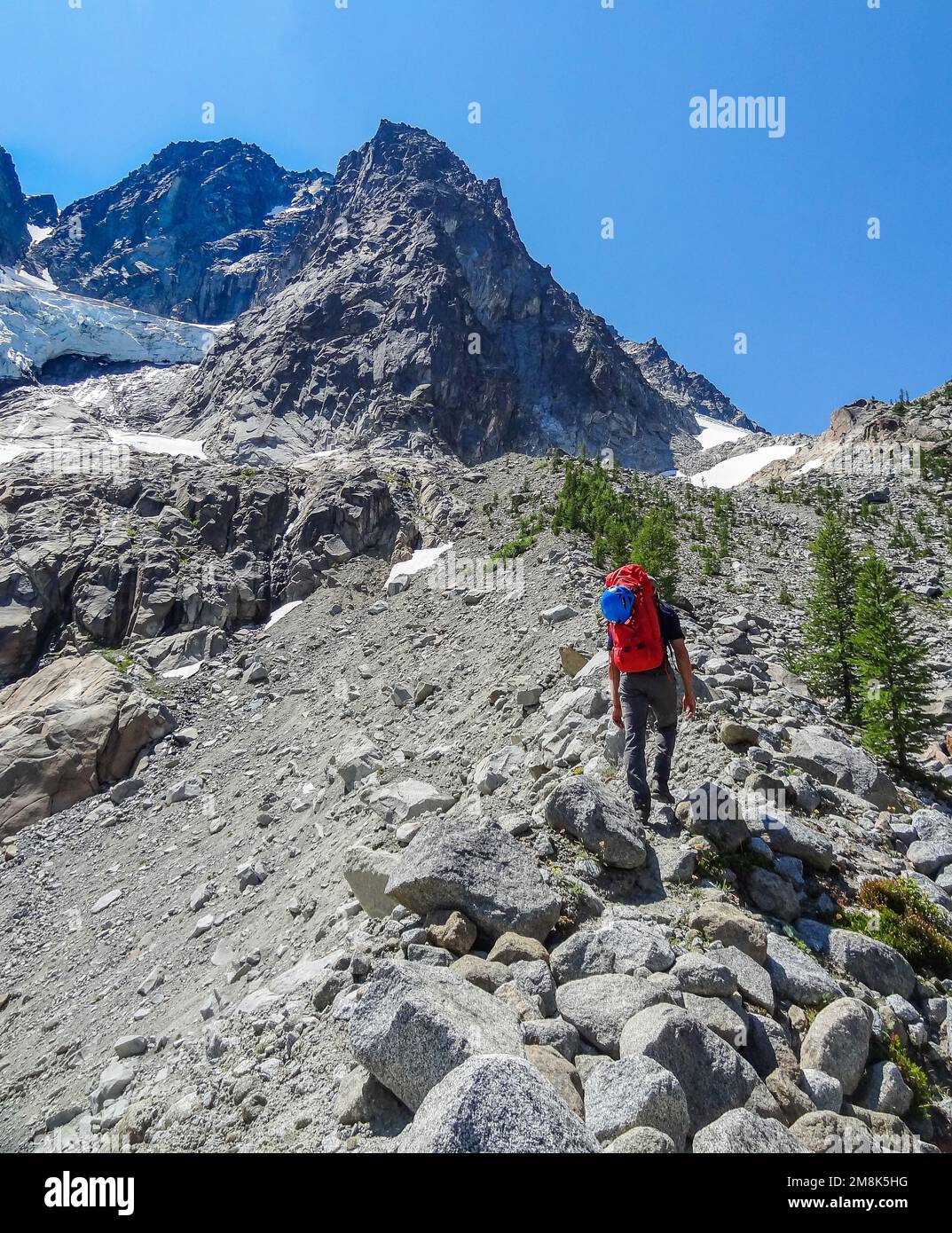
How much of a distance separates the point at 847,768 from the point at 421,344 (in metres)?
87.3

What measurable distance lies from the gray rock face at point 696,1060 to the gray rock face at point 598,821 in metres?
2.28

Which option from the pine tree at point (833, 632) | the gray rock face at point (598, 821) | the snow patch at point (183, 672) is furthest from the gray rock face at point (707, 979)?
the snow patch at point (183, 672)

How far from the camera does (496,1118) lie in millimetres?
3014

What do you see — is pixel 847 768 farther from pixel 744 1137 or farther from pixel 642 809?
pixel 744 1137

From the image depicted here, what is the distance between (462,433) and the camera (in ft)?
280

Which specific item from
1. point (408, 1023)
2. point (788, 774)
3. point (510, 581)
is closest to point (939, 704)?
point (788, 774)

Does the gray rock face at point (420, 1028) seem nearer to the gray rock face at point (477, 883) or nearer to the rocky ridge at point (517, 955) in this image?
the rocky ridge at point (517, 955)

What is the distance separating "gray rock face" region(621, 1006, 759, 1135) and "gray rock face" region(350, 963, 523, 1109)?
2.67ft

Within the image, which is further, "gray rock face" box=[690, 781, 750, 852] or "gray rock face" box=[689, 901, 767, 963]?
"gray rock face" box=[690, 781, 750, 852]

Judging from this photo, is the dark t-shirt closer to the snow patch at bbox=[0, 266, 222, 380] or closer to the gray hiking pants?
the gray hiking pants

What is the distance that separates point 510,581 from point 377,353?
70202 mm

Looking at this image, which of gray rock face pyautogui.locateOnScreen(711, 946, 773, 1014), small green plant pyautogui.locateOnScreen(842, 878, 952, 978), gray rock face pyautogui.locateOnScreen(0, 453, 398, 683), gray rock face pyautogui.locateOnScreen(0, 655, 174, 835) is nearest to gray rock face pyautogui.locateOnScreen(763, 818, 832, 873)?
small green plant pyautogui.locateOnScreen(842, 878, 952, 978)

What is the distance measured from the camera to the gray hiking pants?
7.31 meters
